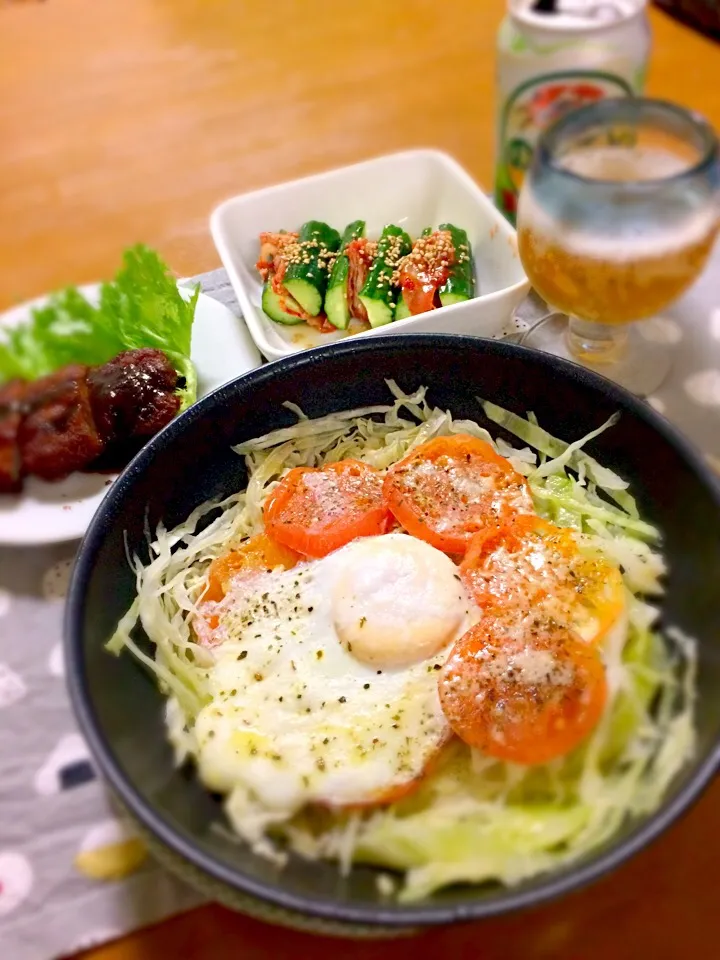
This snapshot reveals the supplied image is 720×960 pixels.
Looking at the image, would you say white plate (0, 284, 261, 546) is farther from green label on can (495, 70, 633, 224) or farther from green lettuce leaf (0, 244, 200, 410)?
green label on can (495, 70, 633, 224)

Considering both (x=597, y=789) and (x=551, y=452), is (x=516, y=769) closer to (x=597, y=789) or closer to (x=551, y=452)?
(x=597, y=789)

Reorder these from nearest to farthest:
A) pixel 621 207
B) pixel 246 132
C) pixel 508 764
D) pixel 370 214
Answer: pixel 508 764 → pixel 621 207 → pixel 370 214 → pixel 246 132

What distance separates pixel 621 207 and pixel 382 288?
389mm

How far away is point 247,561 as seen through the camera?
0.79 metres

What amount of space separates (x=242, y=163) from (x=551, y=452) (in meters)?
A: 0.82

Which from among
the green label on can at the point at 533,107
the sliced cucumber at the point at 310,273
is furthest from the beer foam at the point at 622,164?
the sliced cucumber at the point at 310,273

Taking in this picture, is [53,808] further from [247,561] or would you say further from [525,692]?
[525,692]

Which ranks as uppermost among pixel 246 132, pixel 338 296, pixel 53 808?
pixel 246 132

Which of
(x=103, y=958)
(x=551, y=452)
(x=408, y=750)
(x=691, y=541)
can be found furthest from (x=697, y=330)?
(x=103, y=958)

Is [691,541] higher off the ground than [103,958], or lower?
higher

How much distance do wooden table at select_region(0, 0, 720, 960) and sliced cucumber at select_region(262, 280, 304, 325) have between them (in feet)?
0.34

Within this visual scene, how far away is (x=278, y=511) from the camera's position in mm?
808

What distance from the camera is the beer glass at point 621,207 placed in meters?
0.72

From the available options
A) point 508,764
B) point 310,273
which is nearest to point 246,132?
point 310,273
